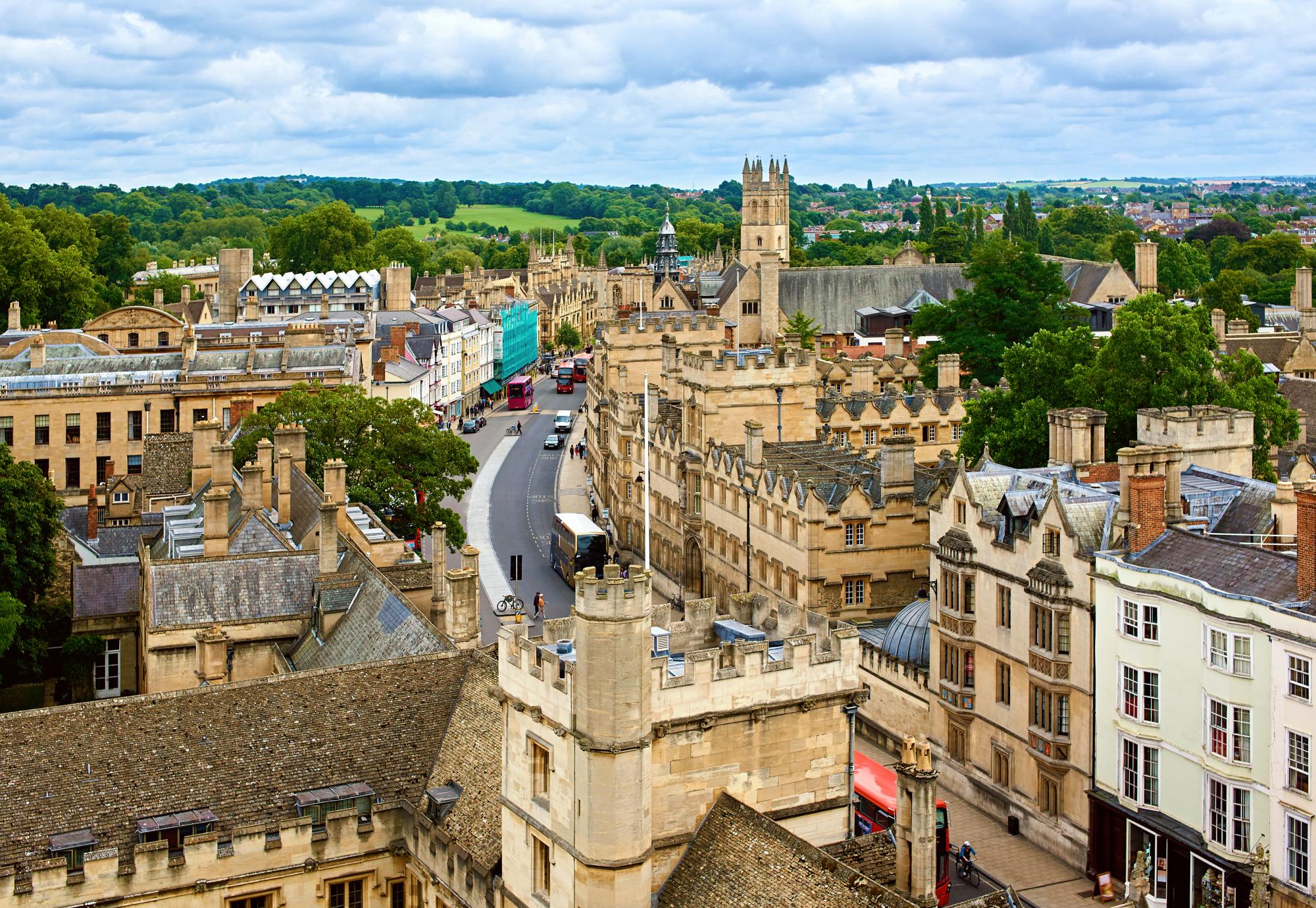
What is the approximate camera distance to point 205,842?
33.2m

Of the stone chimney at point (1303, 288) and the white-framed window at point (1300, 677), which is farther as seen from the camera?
the stone chimney at point (1303, 288)

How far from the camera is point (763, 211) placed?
7047 inches

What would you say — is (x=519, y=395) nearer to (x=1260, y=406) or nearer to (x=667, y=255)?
(x=667, y=255)

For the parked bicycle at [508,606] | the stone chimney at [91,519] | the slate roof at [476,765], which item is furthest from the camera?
the parked bicycle at [508,606]

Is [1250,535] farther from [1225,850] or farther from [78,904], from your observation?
[78,904]

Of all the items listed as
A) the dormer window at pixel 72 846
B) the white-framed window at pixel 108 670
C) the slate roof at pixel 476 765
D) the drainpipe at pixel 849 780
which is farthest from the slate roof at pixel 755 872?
the white-framed window at pixel 108 670

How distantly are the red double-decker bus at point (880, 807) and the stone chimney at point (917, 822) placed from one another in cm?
1396

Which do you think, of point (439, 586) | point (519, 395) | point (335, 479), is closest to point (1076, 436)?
point (439, 586)

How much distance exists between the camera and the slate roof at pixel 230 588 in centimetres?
4834

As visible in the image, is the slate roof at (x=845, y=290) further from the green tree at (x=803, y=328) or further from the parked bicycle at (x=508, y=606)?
the parked bicycle at (x=508, y=606)

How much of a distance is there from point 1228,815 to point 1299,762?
257cm

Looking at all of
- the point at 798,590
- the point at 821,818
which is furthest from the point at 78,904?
the point at 798,590

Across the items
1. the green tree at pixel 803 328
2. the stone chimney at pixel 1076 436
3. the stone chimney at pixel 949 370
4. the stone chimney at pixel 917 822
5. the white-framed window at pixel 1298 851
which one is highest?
the green tree at pixel 803 328

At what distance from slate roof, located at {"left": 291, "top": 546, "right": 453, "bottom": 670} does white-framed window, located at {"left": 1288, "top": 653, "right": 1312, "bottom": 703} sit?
19.4m
